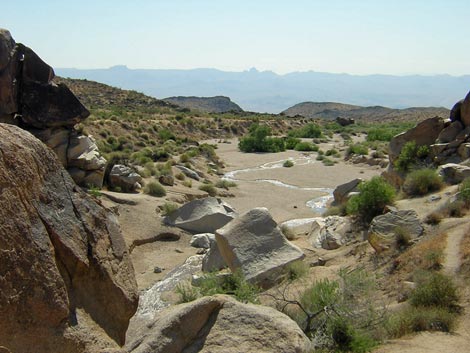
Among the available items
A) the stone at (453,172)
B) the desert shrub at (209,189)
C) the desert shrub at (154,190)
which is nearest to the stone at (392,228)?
the stone at (453,172)

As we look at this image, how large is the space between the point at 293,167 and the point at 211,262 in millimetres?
23833

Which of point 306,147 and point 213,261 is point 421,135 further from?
point 306,147

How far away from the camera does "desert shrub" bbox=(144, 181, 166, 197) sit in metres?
22.1

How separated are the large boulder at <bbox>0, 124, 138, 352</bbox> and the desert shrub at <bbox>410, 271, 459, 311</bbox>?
18.6 ft

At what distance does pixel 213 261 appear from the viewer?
1420cm

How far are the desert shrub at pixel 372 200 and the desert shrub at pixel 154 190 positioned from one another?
29.5 feet

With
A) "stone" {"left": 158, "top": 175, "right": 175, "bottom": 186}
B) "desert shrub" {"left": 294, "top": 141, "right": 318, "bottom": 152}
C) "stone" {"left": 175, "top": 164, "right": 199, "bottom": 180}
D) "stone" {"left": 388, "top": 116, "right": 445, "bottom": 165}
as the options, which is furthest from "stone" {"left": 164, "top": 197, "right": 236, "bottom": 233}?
"desert shrub" {"left": 294, "top": 141, "right": 318, "bottom": 152}

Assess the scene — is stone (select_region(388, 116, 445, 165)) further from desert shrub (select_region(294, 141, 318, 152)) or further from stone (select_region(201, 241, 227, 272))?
desert shrub (select_region(294, 141, 318, 152))

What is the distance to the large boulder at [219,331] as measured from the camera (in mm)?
5598

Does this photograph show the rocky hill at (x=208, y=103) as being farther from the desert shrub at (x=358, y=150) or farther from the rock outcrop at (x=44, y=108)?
the rock outcrop at (x=44, y=108)

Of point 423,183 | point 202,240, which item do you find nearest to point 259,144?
point 202,240

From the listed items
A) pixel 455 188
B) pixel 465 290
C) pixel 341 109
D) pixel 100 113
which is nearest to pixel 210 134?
pixel 100 113

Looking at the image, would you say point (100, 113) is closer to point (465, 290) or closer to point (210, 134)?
point (210, 134)

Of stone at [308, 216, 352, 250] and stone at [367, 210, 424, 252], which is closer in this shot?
stone at [367, 210, 424, 252]
